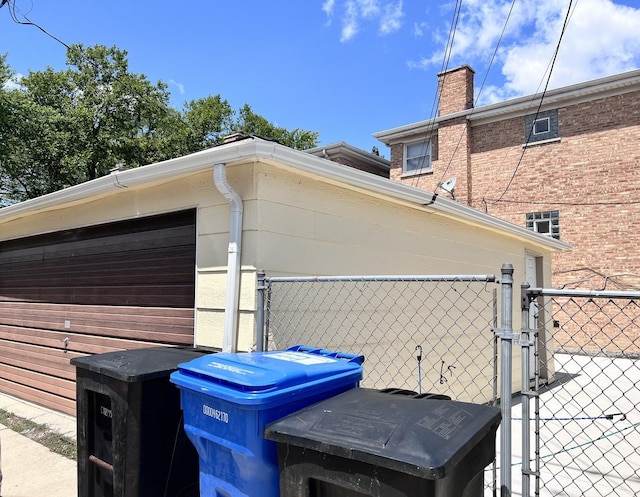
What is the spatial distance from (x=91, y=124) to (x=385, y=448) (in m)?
22.9

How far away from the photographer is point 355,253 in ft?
14.6

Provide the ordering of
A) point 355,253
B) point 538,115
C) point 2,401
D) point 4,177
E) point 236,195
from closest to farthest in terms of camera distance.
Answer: point 236,195, point 355,253, point 2,401, point 538,115, point 4,177

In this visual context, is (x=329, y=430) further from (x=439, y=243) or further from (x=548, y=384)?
(x=548, y=384)

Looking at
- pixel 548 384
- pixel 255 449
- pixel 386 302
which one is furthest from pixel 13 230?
pixel 548 384

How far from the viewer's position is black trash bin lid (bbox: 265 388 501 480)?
1.45 meters

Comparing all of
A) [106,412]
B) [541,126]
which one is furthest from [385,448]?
[541,126]

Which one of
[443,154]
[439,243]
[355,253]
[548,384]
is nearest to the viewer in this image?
[355,253]

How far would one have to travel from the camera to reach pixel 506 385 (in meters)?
2.17

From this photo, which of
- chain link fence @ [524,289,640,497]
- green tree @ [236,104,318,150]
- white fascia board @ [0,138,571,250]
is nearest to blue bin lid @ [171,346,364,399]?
chain link fence @ [524,289,640,497]

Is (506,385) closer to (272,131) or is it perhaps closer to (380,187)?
(380,187)

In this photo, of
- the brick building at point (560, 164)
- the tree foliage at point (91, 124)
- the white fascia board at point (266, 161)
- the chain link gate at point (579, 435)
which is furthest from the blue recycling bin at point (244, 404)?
the tree foliage at point (91, 124)

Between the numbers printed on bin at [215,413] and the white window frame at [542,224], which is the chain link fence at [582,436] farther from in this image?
the white window frame at [542,224]

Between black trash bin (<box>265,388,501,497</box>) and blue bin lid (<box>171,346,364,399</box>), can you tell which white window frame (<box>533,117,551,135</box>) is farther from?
black trash bin (<box>265,388,501,497</box>)

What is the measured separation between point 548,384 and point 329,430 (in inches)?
331
